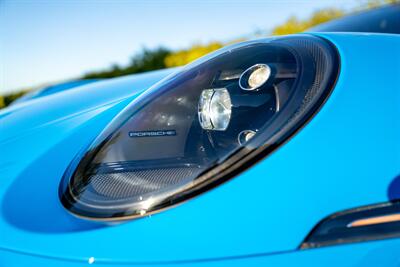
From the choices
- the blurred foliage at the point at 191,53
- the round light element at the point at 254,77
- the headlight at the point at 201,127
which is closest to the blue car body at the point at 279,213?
the headlight at the point at 201,127

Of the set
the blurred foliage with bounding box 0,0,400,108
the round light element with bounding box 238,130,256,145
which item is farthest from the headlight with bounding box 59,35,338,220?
the blurred foliage with bounding box 0,0,400,108

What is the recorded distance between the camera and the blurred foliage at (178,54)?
29.9ft

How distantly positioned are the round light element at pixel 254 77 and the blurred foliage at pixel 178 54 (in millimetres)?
8028

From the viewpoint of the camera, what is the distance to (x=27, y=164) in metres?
1.03

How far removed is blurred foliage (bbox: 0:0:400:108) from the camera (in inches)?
359

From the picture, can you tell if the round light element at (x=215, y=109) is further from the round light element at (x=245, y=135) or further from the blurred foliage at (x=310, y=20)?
the blurred foliage at (x=310, y=20)

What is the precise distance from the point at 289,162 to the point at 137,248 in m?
0.35

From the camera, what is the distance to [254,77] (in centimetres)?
92

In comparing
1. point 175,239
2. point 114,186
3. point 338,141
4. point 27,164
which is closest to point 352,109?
point 338,141

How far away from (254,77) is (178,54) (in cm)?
1248

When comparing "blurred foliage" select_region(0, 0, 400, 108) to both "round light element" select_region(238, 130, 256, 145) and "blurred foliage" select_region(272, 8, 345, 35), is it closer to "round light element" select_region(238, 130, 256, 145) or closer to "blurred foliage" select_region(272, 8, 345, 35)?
"blurred foliage" select_region(272, 8, 345, 35)

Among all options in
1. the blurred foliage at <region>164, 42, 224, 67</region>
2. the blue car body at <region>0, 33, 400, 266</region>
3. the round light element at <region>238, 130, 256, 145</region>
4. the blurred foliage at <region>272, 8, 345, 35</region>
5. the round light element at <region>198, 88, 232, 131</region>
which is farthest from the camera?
the blurred foliage at <region>164, 42, 224, 67</region>

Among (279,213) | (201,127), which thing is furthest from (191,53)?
(279,213)

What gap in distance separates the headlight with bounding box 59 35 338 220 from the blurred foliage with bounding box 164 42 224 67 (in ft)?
29.9
